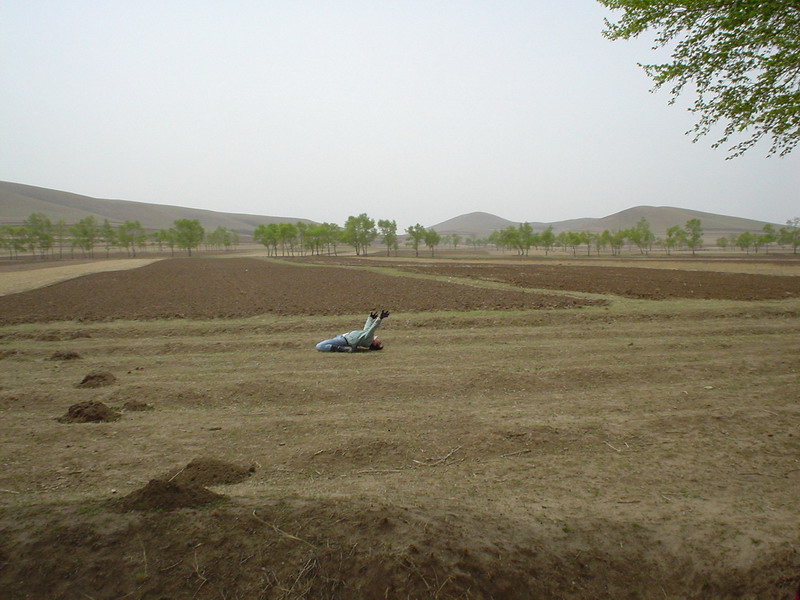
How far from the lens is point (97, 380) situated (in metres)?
9.07

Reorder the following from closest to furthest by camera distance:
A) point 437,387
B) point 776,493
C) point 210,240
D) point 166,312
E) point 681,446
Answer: point 776,493 < point 681,446 < point 437,387 < point 166,312 < point 210,240

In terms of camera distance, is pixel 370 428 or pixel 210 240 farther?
pixel 210 240

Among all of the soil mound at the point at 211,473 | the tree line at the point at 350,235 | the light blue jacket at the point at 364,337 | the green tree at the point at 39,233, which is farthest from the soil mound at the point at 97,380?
A: the green tree at the point at 39,233

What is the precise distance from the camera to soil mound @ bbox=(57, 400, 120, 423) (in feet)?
23.0

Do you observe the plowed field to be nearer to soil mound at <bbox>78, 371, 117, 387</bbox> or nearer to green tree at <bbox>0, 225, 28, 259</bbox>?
soil mound at <bbox>78, 371, 117, 387</bbox>

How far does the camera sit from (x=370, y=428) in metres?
6.67

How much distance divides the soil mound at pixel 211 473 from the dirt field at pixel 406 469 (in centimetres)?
3

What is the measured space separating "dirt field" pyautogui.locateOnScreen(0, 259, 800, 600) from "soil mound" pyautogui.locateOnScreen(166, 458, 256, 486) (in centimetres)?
3

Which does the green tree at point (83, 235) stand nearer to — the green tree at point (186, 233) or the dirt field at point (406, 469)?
the green tree at point (186, 233)

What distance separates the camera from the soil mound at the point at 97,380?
8.95 metres

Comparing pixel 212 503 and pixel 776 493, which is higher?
pixel 212 503

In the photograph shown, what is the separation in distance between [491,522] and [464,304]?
625 inches

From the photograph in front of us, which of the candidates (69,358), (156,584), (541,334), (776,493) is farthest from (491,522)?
(69,358)

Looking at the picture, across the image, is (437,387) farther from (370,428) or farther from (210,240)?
(210,240)
